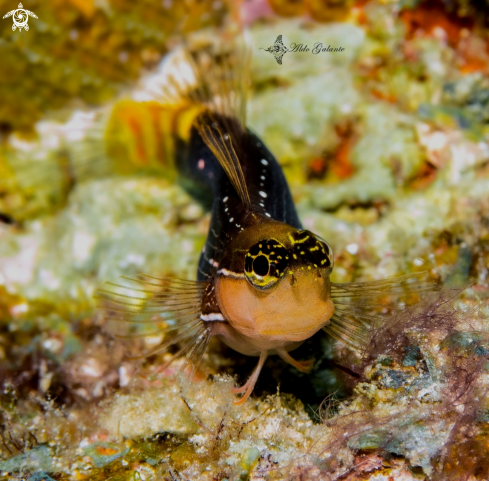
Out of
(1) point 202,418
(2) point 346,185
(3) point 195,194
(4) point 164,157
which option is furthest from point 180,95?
(1) point 202,418

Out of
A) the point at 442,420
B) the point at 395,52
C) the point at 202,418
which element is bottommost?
the point at 202,418

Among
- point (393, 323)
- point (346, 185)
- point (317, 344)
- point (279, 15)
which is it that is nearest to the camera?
point (393, 323)

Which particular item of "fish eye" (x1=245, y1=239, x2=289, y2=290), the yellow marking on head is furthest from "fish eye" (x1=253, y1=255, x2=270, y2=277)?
the yellow marking on head

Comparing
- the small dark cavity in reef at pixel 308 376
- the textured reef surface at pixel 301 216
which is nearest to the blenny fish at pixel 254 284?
the small dark cavity in reef at pixel 308 376

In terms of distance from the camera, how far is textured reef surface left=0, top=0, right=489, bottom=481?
217 cm

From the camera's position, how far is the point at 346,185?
163 inches

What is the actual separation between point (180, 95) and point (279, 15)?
2004 millimetres

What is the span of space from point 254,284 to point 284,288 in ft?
0.52

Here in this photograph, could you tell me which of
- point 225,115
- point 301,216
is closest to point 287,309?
point 301,216

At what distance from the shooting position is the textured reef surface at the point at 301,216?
2174 millimetres

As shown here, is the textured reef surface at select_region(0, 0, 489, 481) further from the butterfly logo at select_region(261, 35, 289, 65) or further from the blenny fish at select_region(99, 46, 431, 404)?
the blenny fish at select_region(99, 46, 431, 404)

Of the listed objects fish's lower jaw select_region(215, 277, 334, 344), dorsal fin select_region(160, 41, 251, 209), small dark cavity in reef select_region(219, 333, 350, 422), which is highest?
dorsal fin select_region(160, 41, 251, 209)

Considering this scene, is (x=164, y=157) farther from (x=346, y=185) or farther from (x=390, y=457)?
(x=390, y=457)

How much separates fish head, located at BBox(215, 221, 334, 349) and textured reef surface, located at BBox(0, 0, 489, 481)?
1.66 feet
